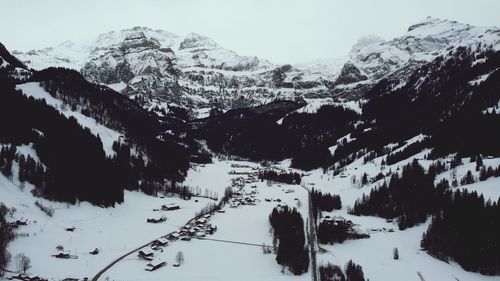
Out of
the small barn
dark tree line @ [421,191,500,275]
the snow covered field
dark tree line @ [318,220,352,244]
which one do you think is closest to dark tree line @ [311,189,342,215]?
the snow covered field

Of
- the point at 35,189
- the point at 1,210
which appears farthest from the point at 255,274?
the point at 35,189

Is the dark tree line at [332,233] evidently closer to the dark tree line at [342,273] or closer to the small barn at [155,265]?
the dark tree line at [342,273]

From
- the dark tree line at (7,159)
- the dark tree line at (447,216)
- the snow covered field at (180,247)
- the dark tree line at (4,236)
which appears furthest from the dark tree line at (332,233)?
the dark tree line at (7,159)

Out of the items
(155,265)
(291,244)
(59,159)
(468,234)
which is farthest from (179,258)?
(468,234)

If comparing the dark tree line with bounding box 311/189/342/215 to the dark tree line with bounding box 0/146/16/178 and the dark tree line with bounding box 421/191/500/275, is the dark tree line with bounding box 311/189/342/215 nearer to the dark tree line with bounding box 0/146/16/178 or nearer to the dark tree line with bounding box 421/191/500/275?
the dark tree line with bounding box 421/191/500/275

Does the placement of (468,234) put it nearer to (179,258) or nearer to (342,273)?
(342,273)

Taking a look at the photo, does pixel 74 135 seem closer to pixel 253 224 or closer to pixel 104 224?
pixel 104 224
